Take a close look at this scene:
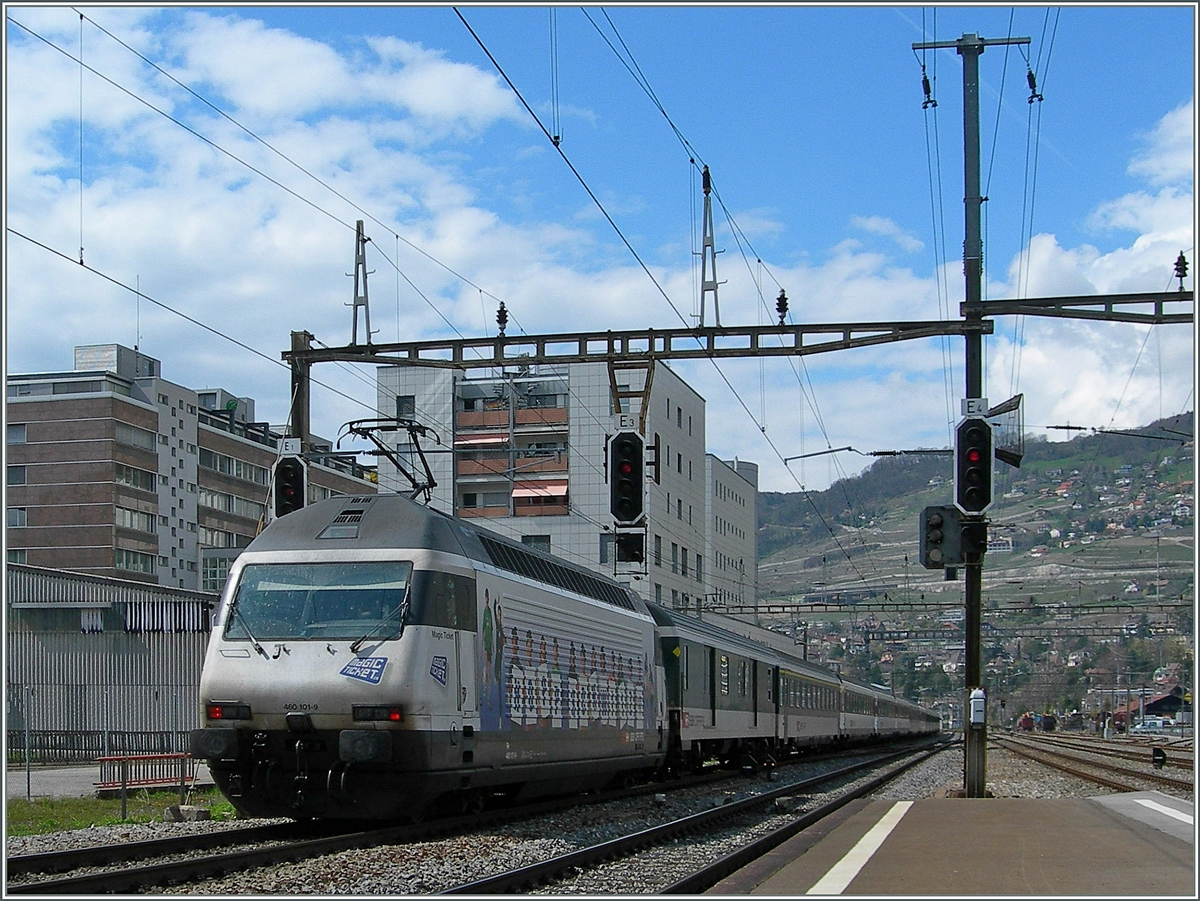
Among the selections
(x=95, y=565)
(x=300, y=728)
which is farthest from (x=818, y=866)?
(x=95, y=565)

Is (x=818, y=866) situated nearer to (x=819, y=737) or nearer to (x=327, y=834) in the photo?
(x=327, y=834)

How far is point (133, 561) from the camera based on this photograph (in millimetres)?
87500

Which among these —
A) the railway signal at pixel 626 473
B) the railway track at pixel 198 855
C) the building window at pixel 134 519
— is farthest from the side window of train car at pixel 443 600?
the building window at pixel 134 519

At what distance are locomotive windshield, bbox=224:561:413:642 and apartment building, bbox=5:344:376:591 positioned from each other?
6788cm

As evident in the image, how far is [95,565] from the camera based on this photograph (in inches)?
3314

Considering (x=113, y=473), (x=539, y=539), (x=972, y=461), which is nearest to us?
(x=972, y=461)

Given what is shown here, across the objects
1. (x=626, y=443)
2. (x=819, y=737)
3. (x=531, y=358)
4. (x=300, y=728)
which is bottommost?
(x=819, y=737)

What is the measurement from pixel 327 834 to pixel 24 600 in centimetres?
2667

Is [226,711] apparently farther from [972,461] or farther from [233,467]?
[233,467]

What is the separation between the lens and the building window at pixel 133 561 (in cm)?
8569

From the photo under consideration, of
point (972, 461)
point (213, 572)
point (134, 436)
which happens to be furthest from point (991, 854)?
point (213, 572)

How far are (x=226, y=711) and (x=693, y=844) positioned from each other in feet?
17.4

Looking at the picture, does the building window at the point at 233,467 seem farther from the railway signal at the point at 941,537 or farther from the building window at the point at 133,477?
the railway signal at the point at 941,537

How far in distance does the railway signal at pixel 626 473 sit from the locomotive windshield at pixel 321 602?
6.09m
